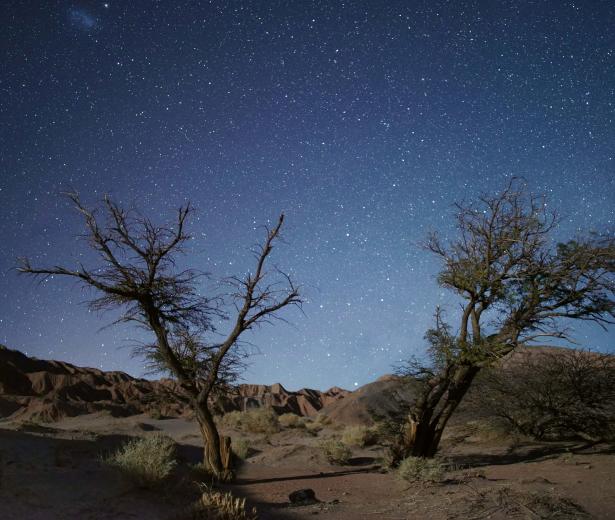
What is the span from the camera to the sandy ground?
6.70 m

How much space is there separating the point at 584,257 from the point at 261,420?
22.5 m

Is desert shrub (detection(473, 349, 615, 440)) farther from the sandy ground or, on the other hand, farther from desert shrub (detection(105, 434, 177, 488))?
desert shrub (detection(105, 434, 177, 488))

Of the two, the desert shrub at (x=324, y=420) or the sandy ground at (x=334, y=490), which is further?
the desert shrub at (x=324, y=420)

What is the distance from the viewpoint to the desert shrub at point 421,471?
10109 millimetres

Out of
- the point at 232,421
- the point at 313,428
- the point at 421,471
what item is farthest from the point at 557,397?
the point at 232,421

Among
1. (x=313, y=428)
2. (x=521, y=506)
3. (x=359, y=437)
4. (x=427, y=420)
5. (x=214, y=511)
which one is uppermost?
(x=427, y=420)

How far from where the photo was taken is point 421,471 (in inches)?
415

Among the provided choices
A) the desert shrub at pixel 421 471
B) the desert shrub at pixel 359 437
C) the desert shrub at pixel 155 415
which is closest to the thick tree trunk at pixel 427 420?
the desert shrub at pixel 421 471

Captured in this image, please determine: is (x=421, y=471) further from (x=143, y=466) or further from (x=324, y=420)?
(x=324, y=420)

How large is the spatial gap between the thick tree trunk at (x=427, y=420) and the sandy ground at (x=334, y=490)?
104 cm

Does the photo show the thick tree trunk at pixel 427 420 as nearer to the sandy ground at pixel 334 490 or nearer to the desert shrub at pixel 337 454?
the sandy ground at pixel 334 490

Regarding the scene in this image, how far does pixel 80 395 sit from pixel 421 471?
45064 mm

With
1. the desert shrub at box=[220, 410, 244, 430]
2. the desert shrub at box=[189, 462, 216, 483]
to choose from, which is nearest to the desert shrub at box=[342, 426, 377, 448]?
the desert shrub at box=[220, 410, 244, 430]

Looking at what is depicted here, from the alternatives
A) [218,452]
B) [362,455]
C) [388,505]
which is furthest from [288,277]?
[362,455]
